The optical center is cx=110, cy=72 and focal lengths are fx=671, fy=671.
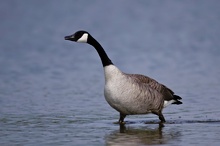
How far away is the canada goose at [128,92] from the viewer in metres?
10.2

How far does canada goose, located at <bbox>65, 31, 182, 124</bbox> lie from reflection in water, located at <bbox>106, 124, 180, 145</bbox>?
40cm

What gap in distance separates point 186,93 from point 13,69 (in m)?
5.96

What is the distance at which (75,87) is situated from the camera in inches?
591

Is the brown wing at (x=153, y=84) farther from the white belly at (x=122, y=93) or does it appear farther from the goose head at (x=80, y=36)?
the goose head at (x=80, y=36)

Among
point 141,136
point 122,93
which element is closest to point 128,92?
point 122,93

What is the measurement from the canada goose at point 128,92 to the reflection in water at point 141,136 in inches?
15.6

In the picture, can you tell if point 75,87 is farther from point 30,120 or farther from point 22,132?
point 22,132

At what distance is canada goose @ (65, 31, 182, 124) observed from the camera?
10.2m

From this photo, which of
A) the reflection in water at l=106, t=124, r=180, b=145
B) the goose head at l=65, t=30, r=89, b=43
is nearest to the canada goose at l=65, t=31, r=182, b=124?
the goose head at l=65, t=30, r=89, b=43

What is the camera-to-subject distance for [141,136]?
364 inches

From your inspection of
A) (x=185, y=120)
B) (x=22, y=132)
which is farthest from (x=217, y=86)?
(x=22, y=132)

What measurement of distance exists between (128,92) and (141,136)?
114cm

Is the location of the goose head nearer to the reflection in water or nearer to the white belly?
the white belly

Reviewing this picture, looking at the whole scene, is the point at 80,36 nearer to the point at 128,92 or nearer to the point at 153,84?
the point at 128,92
